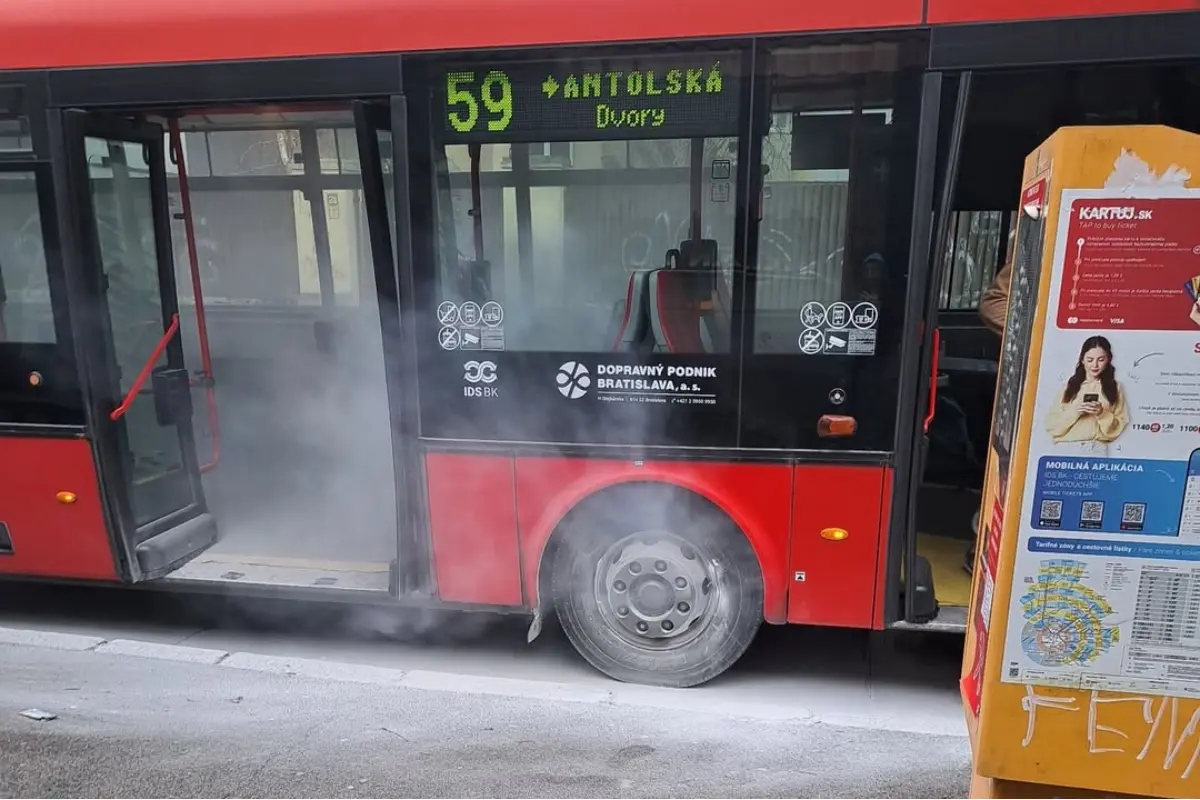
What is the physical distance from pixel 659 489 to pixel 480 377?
89cm

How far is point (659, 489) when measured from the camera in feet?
11.4

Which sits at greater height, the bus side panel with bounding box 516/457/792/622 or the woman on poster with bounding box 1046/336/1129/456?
the woman on poster with bounding box 1046/336/1129/456

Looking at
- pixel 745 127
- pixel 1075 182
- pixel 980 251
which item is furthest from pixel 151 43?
pixel 980 251

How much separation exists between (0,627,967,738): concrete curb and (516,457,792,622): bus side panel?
1.40 ft

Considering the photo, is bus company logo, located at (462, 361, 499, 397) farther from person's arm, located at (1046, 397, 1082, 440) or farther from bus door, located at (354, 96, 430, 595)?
person's arm, located at (1046, 397, 1082, 440)

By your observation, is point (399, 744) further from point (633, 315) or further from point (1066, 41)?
point (1066, 41)

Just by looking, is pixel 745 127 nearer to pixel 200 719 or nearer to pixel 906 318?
pixel 906 318

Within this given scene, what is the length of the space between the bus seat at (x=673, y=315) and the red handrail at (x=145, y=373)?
2611mm

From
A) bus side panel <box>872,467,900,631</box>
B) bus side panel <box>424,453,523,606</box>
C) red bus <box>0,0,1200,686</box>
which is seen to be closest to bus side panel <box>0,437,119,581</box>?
red bus <box>0,0,1200,686</box>

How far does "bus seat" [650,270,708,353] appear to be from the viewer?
332 centimetres

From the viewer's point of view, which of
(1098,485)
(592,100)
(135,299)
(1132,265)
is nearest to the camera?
(1132,265)

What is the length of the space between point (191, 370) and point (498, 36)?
363 cm

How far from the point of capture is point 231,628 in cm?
437

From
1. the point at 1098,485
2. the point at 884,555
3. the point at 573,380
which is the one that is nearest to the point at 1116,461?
the point at 1098,485
